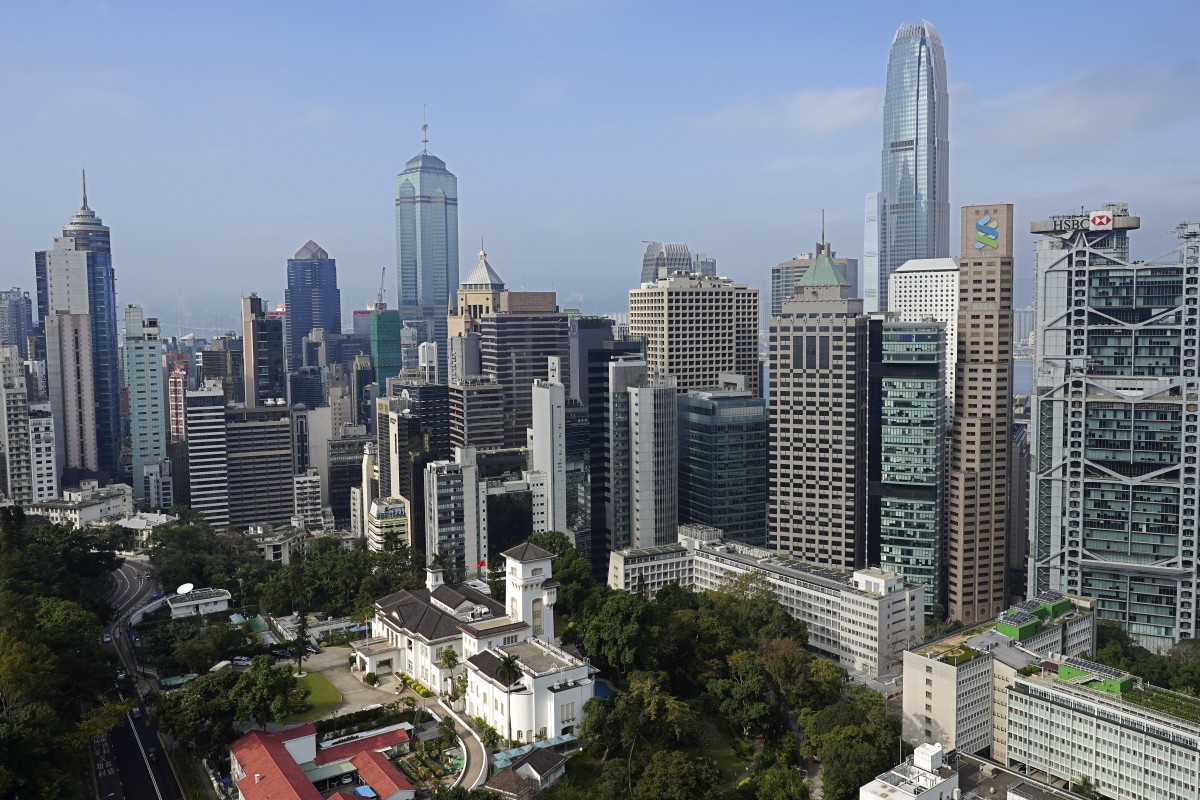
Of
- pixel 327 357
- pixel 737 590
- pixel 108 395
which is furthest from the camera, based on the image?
pixel 327 357

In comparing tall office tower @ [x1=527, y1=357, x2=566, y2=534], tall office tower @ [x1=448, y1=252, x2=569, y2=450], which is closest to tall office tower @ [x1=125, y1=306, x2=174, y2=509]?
tall office tower @ [x1=448, y1=252, x2=569, y2=450]

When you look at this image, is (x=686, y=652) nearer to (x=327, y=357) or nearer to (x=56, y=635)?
(x=56, y=635)

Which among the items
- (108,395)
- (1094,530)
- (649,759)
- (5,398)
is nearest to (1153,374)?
(1094,530)

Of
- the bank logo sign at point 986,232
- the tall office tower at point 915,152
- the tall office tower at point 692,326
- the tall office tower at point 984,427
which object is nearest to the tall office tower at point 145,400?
the tall office tower at point 692,326

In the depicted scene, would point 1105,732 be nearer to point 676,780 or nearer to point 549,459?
point 676,780

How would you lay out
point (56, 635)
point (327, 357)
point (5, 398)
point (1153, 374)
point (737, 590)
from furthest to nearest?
point (327, 357), point (5, 398), point (1153, 374), point (737, 590), point (56, 635)

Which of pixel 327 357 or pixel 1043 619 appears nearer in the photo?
pixel 1043 619

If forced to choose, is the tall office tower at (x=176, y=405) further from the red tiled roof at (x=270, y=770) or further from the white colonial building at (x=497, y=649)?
the red tiled roof at (x=270, y=770)

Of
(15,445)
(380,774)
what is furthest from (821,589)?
(15,445)
